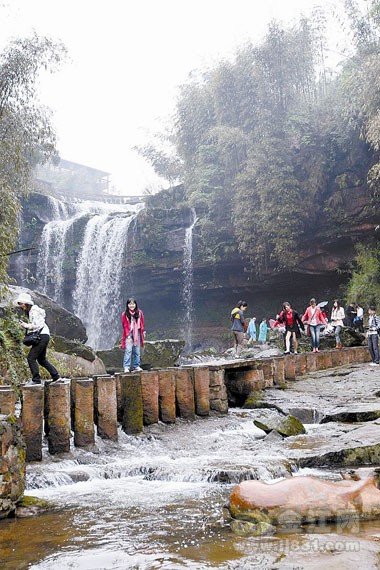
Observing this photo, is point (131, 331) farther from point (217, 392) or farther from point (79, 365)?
point (79, 365)

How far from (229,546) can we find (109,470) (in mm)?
2791

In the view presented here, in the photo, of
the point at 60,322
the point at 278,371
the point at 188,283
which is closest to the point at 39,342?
the point at 278,371

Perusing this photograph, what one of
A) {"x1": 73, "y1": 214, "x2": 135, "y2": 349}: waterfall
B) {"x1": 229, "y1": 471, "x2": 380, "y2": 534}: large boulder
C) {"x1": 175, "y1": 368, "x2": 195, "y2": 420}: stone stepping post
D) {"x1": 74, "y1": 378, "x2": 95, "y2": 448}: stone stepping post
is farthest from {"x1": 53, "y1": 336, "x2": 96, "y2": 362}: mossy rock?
{"x1": 73, "y1": 214, "x2": 135, "y2": 349}: waterfall

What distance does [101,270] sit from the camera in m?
28.7

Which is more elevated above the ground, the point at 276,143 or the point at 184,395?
the point at 276,143

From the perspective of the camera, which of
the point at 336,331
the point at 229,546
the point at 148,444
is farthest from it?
the point at 336,331

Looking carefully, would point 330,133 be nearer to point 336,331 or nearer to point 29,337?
point 336,331

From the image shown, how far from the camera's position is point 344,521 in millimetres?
3588

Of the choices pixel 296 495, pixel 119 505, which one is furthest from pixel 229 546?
pixel 119 505

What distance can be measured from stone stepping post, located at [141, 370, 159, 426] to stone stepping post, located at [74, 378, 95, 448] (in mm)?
1283

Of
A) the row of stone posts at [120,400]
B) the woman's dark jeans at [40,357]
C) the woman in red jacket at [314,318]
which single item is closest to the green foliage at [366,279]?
the woman in red jacket at [314,318]

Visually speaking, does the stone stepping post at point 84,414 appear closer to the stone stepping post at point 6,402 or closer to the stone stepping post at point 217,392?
the stone stepping post at point 6,402

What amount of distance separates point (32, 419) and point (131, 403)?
5.94 feet

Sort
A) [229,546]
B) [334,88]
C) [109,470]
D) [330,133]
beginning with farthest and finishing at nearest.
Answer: [334,88] < [330,133] < [109,470] < [229,546]
